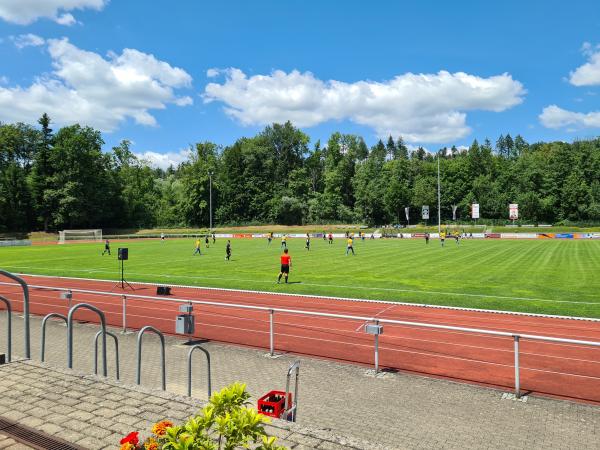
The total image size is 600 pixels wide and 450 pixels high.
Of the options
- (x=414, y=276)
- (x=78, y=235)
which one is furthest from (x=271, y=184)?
(x=414, y=276)

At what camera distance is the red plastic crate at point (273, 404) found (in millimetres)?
6270

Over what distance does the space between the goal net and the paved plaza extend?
7744cm

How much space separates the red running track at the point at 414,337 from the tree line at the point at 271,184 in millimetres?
83373

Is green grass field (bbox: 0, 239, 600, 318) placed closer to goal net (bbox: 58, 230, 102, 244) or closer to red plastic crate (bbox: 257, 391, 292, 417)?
red plastic crate (bbox: 257, 391, 292, 417)

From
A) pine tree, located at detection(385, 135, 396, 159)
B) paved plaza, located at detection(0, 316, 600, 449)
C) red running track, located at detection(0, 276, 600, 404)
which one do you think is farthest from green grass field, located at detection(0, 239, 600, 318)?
pine tree, located at detection(385, 135, 396, 159)

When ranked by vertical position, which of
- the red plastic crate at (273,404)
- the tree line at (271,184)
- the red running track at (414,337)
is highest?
the tree line at (271,184)

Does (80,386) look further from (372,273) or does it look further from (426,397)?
(372,273)

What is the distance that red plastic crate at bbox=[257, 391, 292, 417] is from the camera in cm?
627

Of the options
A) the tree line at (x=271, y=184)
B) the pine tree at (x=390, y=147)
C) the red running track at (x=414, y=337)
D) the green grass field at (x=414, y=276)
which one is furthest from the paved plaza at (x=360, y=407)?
the pine tree at (x=390, y=147)

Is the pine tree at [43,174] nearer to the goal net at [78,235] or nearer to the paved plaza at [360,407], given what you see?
the goal net at [78,235]

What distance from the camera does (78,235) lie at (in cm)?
8388

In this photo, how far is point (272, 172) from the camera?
399 ft

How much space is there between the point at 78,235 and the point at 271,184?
50603 millimetres

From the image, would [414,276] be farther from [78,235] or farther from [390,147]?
[390,147]
